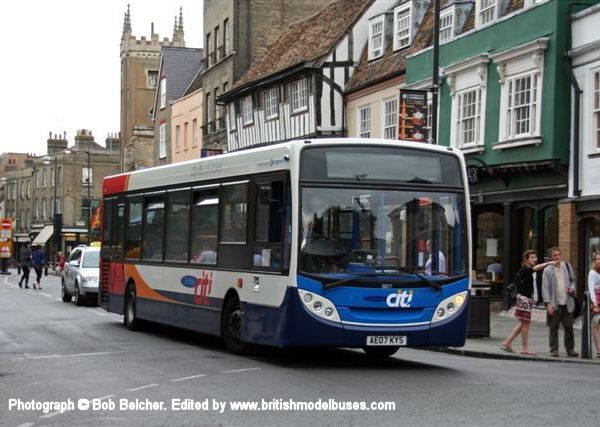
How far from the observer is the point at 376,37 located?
38938 mm

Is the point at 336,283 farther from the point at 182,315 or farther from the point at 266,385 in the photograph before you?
the point at 182,315

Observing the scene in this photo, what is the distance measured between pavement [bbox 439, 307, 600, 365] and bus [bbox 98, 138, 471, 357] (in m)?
3.08

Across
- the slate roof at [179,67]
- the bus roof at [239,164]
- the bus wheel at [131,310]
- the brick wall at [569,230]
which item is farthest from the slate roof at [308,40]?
the bus roof at [239,164]

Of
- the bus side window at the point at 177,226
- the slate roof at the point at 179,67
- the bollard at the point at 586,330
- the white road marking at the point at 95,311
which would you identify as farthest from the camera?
the slate roof at the point at 179,67

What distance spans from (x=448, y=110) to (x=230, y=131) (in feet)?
65.1

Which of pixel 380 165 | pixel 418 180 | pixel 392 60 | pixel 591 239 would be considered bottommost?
pixel 591 239

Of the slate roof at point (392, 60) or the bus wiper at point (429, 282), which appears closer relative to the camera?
the bus wiper at point (429, 282)

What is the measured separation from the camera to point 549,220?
27.0m

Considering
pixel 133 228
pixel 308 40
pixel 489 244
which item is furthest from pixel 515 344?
pixel 308 40

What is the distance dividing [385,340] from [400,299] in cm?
56

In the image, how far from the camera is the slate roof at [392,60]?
34244 millimetres

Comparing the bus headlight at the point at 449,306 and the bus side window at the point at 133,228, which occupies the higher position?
the bus side window at the point at 133,228

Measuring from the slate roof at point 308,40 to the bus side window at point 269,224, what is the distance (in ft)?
81.9

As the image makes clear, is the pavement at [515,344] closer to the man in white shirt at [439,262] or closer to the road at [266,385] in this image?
the road at [266,385]
